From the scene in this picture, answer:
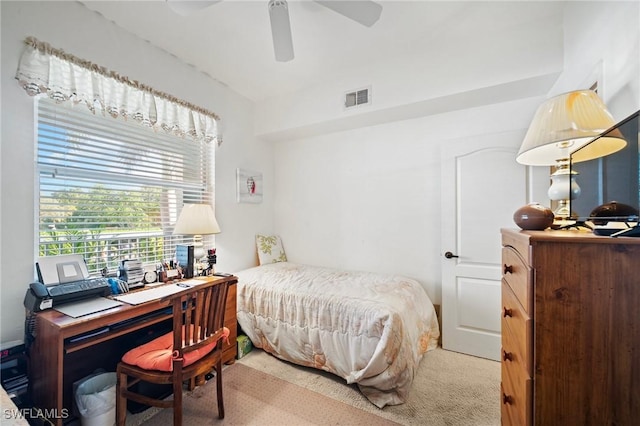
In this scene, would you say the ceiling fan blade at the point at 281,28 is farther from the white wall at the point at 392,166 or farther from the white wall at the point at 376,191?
the white wall at the point at 376,191

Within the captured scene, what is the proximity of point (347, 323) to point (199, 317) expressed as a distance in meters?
1.04

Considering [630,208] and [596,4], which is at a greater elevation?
[596,4]

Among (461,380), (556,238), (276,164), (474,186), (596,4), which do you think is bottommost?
(461,380)

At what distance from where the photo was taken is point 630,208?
834mm

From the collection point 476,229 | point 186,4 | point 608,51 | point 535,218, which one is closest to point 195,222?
point 186,4

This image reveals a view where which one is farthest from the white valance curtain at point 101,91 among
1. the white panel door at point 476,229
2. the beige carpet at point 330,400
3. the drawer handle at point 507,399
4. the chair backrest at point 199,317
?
the drawer handle at point 507,399

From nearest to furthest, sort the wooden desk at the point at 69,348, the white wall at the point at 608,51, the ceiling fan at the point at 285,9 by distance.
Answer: the white wall at the point at 608,51 → the wooden desk at the point at 69,348 → the ceiling fan at the point at 285,9

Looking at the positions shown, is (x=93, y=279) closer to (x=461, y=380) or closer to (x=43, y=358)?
(x=43, y=358)

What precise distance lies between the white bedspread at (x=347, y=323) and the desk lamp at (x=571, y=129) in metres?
1.23

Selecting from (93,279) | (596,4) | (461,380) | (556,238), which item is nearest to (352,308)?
(461,380)

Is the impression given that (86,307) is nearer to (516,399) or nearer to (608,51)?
(516,399)

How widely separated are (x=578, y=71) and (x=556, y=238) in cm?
169

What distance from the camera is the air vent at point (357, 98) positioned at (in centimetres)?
262

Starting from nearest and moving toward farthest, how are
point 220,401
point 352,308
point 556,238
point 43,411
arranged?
point 556,238 → point 43,411 → point 220,401 → point 352,308
